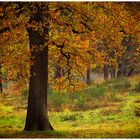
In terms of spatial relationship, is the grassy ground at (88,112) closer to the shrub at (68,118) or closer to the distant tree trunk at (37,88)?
the shrub at (68,118)

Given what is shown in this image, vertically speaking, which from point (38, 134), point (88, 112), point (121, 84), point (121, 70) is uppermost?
point (121, 70)

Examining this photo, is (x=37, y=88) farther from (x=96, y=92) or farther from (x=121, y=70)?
(x=121, y=70)

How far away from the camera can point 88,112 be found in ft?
72.5

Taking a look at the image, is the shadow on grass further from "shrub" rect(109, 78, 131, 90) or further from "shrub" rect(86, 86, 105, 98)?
"shrub" rect(109, 78, 131, 90)

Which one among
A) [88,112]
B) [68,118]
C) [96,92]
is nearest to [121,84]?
[96,92]

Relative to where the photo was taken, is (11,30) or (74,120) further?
(74,120)

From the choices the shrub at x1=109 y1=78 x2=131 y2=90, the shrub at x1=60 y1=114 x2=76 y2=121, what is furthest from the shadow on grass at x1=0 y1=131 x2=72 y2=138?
the shrub at x1=109 y1=78 x2=131 y2=90

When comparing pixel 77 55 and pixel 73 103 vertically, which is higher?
pixel 77 55

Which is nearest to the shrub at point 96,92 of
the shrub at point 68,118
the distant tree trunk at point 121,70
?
the shrub at point 68,118

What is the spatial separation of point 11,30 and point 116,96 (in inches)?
431

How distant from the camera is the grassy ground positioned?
16234 mm

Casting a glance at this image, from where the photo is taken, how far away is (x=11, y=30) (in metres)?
15.7

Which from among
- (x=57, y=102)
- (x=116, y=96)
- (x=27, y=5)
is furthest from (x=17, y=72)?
(x=116, y=96)

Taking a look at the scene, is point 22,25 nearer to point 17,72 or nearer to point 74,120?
point 17,72
